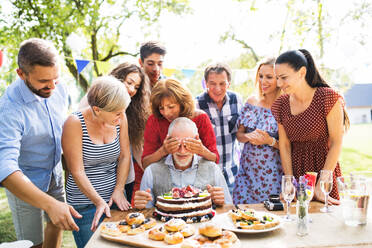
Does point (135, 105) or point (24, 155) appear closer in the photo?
point (24, 155)

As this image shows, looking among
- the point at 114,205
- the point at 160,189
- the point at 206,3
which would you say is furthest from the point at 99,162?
the point at 206,3

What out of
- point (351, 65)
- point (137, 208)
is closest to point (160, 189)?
point (137, 208)

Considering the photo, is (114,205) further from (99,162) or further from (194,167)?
(194,167)

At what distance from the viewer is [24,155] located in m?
2.59

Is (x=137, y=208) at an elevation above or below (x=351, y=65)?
below

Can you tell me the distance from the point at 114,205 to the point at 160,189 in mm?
401

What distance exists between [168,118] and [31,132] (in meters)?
1.15

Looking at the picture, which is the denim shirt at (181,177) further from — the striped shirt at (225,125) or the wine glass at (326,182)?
the striped shirt at (225,125)

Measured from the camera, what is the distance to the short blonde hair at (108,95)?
7.97 feet

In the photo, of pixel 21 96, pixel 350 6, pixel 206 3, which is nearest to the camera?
pixel 21 96

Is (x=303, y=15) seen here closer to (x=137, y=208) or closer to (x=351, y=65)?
(x=351, y=65)

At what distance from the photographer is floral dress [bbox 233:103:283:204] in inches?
129

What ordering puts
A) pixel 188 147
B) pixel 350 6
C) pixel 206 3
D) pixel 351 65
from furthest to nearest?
1. pixel 206 3
2. pixel 350 6
3. pixel 351 65
4. pixel 188 147

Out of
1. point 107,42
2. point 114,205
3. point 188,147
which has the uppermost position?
point 107,42
